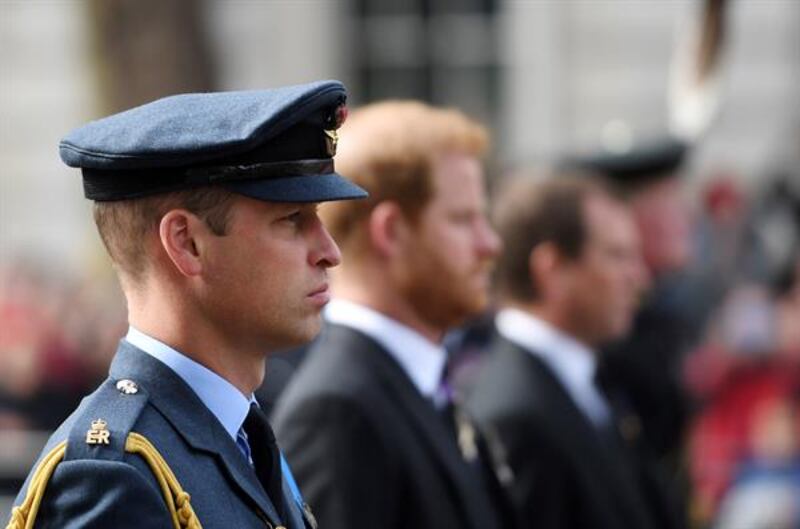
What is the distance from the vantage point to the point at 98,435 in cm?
305

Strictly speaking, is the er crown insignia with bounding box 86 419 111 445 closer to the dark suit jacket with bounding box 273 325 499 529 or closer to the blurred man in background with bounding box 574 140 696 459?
the dark suit jacket with bounding box 273 325 499 529

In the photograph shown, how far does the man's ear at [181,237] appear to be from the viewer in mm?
3150

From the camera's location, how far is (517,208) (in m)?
6.12

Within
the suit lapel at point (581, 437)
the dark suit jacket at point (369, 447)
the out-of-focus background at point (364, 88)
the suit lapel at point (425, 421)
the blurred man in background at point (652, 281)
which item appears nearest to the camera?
the dark suit jacket at point (369, 447)

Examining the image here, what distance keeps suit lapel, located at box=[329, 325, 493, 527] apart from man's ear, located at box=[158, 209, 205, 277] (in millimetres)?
1379

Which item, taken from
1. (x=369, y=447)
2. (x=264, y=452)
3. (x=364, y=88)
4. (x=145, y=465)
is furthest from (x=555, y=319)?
(x=364, y=88)

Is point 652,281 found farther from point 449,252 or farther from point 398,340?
point 398,340

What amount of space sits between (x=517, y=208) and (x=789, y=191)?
5.66 metres

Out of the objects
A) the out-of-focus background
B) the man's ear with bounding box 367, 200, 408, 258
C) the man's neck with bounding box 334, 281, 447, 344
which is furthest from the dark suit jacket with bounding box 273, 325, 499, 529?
the out-of-focus background

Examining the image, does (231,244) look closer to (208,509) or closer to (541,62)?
(208,509)

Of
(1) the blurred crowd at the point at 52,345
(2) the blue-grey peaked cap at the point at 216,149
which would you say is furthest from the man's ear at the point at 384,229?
(1) the blurred crowd at the point at 52,345

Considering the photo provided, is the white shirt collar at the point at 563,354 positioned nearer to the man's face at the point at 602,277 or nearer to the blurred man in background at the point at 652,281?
the man's face at the point at 602,277

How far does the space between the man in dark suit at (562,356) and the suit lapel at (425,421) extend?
2.36ft

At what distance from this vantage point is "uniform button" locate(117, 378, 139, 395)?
10.4 ft
